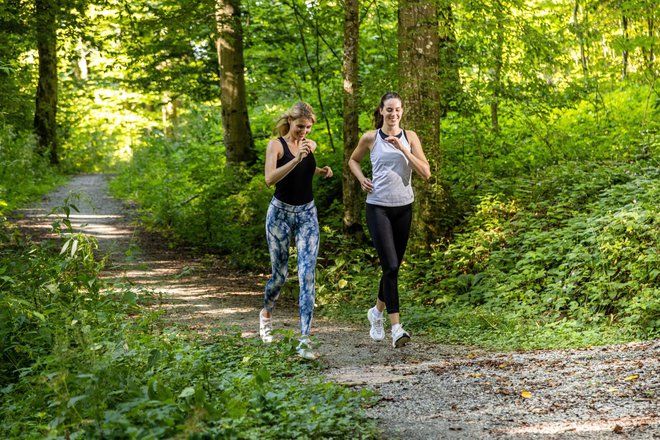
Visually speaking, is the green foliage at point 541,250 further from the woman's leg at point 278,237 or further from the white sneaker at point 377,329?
the woman's leg at point 278,237

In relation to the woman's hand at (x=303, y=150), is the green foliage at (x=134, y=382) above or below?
below

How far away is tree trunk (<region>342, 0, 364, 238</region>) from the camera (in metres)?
11.3

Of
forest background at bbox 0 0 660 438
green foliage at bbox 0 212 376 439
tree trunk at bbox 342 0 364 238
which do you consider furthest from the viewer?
tree trunk at bbox 342 0 364 238

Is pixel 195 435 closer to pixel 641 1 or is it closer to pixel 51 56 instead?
pixel 641 1

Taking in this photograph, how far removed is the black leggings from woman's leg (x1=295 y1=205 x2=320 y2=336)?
0.67 meters

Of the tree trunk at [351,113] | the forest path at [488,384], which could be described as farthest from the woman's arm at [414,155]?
the tree trunk at [351,113]

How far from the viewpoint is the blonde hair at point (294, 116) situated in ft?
23.2

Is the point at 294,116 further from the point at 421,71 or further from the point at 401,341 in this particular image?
the point at 421,71

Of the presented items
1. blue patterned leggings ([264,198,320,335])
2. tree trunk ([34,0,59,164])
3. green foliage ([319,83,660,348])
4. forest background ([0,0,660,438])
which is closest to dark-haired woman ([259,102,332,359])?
blue patterned leggings ([264,198,320,335])

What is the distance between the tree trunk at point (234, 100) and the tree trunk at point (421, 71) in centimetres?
644

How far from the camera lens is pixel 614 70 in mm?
14766

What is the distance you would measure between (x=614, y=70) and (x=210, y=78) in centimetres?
1015

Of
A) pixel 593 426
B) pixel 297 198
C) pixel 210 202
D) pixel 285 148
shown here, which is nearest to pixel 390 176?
pixel 297 198

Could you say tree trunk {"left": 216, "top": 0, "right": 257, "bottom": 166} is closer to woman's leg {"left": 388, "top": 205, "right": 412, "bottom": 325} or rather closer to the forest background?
the forest background
